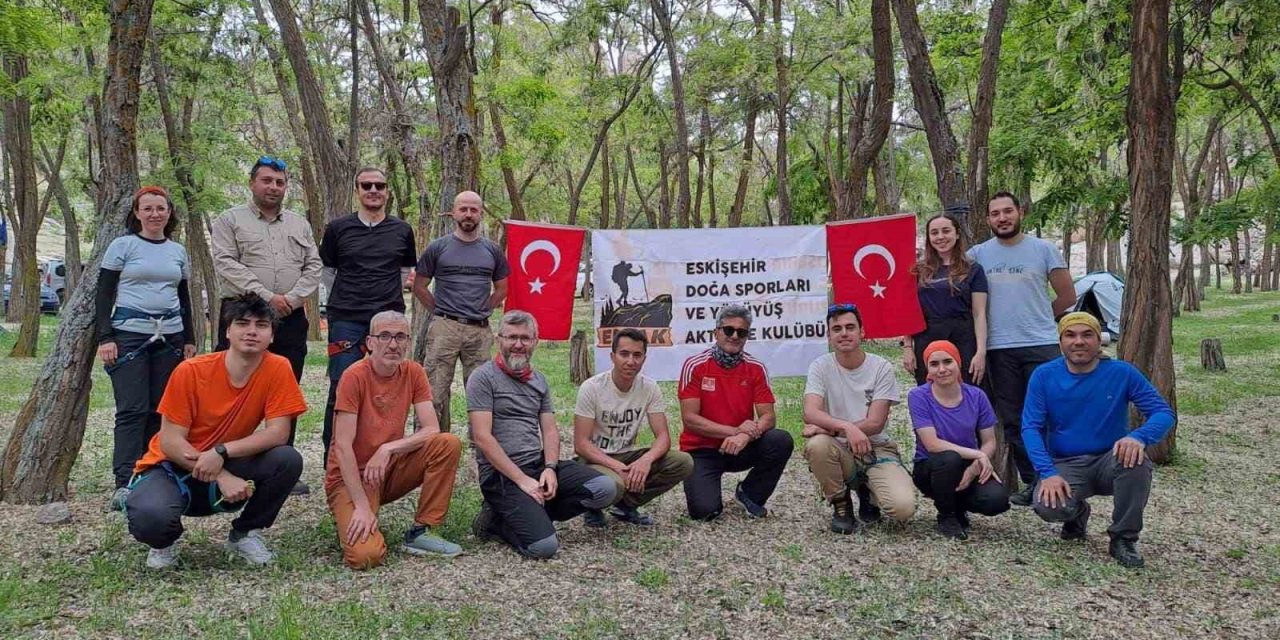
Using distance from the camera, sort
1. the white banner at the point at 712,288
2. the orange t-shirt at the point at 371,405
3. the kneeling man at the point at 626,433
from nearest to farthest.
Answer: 1. the orange t-shirt at the point at 371,405
2. the kneeling man at the point at 626,433
3. the white banner at the point at 712,288

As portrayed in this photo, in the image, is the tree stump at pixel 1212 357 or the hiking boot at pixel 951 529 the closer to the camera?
the hiking boot at pixel 951 529

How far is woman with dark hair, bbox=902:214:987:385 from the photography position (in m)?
5.25

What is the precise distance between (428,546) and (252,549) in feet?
2.56

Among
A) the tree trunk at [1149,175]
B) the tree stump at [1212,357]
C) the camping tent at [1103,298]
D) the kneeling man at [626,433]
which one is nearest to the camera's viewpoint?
the kneeling man at [626,433]

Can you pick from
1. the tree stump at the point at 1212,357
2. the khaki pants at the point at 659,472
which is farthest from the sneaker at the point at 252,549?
the tree stump at the point at 1212,357

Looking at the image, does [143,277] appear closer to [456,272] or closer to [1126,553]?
[456,272]

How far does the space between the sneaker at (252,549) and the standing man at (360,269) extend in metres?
1.13

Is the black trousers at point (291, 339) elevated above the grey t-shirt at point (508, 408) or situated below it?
above

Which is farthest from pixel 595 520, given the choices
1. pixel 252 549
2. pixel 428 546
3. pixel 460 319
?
pixel 252 549

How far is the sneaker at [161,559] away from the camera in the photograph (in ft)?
13.1

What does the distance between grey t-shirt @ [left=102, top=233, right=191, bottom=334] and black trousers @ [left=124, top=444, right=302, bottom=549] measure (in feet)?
3.95

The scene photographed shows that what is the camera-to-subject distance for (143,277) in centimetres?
486

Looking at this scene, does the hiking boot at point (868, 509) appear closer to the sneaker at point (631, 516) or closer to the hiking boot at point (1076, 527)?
the hiking boot at point (1076, 527)

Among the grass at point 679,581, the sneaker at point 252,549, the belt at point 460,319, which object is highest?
the belt at point 460,319
